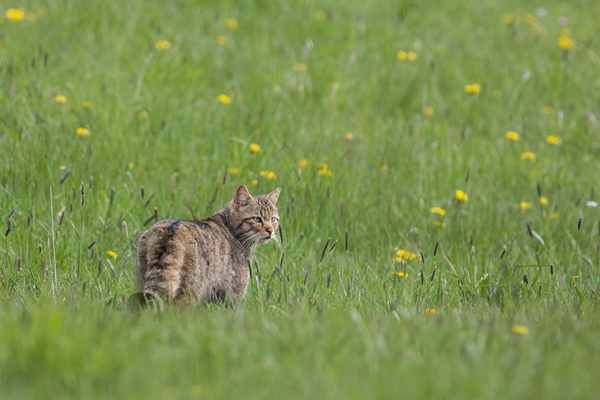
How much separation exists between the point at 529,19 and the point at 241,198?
732 cm

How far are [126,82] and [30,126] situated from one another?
1.23m

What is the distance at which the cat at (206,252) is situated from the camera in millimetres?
3650

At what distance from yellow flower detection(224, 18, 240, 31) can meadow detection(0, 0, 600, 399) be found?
0.08 feet

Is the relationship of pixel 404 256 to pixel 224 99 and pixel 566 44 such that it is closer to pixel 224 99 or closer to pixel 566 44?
pixel 224 99

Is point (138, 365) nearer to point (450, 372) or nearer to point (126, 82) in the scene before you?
point (450, 372)

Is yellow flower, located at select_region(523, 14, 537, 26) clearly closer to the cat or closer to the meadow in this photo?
the meadow

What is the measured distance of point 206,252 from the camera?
13.5 ft

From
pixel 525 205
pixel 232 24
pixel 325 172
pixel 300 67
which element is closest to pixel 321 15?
pixel 232 24

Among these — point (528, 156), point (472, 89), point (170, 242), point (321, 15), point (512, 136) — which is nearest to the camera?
point (170, 242)

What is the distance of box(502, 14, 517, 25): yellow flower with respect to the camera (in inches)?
388

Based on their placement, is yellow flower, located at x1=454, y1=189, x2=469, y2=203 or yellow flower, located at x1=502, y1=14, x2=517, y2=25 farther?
yellow flower, located at x1=502, y1=14, x2=517, y2=25

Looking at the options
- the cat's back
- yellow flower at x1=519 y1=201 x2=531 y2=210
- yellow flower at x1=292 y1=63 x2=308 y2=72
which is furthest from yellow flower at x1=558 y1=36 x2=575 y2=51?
the cat's back

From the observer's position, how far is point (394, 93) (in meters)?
7.65

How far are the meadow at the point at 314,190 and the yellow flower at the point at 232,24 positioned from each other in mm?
24
